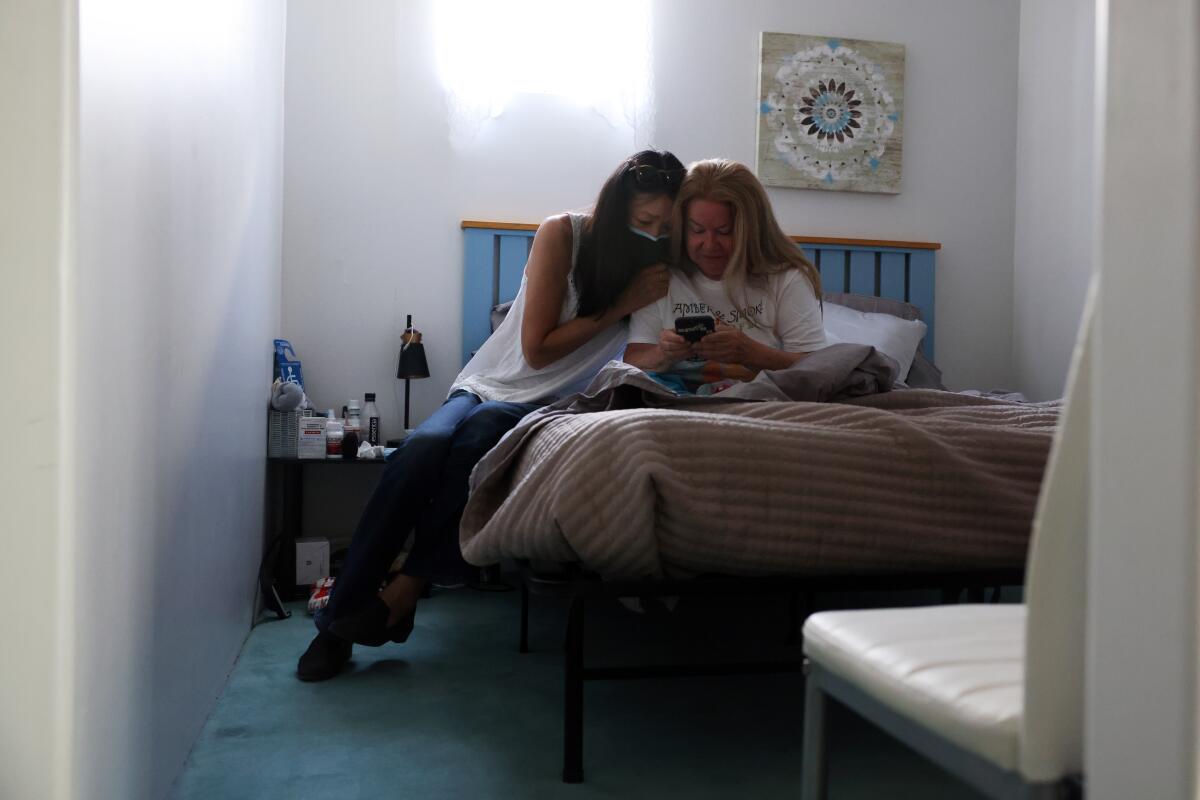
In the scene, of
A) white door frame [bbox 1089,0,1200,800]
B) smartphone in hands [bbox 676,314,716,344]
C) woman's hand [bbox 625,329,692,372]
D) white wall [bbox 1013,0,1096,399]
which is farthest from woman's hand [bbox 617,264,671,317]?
white door frame [bbox 1089,0,1200,800]

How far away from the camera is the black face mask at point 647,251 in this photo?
2.50m

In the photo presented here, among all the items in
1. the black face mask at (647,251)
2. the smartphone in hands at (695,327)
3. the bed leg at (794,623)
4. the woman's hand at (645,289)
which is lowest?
the bed leg at (794,623)

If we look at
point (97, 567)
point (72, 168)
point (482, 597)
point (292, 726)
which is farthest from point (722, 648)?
point (72, 168)

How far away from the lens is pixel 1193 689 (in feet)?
1.68

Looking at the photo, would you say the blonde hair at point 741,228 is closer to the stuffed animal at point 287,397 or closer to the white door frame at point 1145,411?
the stuffed animal at point 287,397

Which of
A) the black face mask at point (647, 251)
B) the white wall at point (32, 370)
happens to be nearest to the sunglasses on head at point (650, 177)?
the black face mask at point (647, 251)

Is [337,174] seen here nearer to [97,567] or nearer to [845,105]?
[845,105]

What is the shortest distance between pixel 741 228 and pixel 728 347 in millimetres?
352

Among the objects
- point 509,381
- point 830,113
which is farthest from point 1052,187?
point 509,381

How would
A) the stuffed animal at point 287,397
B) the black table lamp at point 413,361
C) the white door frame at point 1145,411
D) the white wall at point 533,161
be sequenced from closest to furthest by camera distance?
1. the white door frame at point 1145,411
2. the stuffed animal at point 287,397
3. the black table lamp at point 413,361
4. the white wall at point 533,161

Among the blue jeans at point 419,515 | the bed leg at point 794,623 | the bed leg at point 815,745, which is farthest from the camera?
the bed leg at point 794,623

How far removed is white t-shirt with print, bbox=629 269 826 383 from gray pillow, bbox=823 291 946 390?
3.09ft

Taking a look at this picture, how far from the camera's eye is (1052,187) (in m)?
3.72

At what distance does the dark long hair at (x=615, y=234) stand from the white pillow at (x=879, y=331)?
1017 mm
